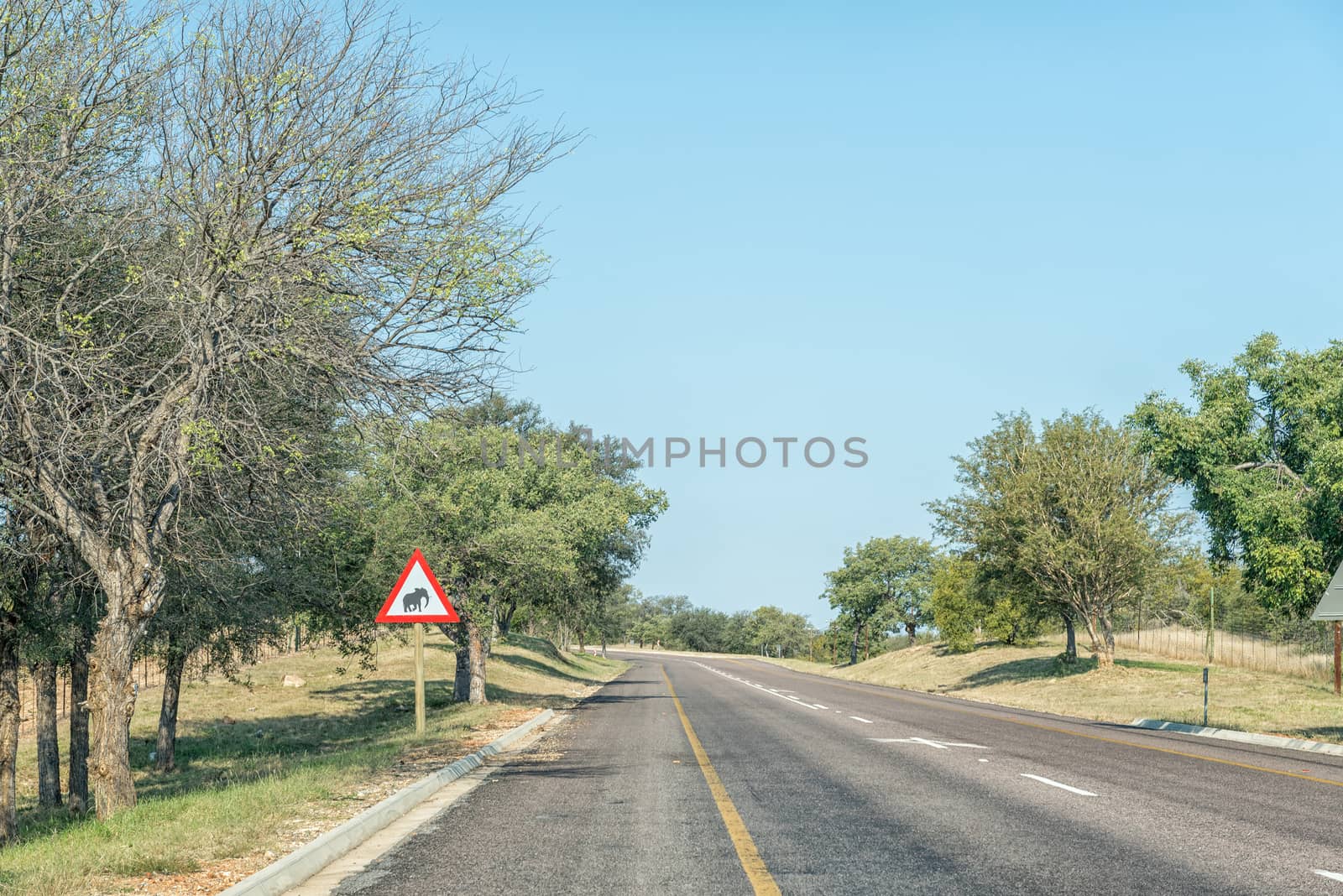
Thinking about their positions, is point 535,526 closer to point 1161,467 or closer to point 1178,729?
point 1178,729

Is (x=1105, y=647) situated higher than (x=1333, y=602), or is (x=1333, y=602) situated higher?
(x=1333, y=602)

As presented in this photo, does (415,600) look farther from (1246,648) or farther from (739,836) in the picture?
(1246,648)

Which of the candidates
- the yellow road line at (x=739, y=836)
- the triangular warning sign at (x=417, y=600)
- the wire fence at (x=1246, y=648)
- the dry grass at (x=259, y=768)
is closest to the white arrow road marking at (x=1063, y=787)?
the yellow road line at (x=739, y=836)

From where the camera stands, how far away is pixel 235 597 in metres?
18.5

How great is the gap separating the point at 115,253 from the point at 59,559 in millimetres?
4809

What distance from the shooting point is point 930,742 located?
63.4ft

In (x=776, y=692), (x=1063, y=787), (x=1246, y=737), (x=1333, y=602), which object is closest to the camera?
(x=1063, y=787)

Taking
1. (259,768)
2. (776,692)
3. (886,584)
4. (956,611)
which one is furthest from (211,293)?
(886,584)

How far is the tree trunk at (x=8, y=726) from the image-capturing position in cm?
1508

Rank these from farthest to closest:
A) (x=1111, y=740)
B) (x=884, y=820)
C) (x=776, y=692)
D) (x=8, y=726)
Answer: (x=776, y=692) < (x=1111, y=740) < (x=8, y=726) < (x=884, y=820)

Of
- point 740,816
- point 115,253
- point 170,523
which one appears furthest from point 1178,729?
point 115,253

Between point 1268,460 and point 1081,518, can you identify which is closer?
point 1268,460

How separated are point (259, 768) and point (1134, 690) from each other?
30648 millimetres

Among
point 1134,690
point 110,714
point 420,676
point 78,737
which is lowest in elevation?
point 1134,690
